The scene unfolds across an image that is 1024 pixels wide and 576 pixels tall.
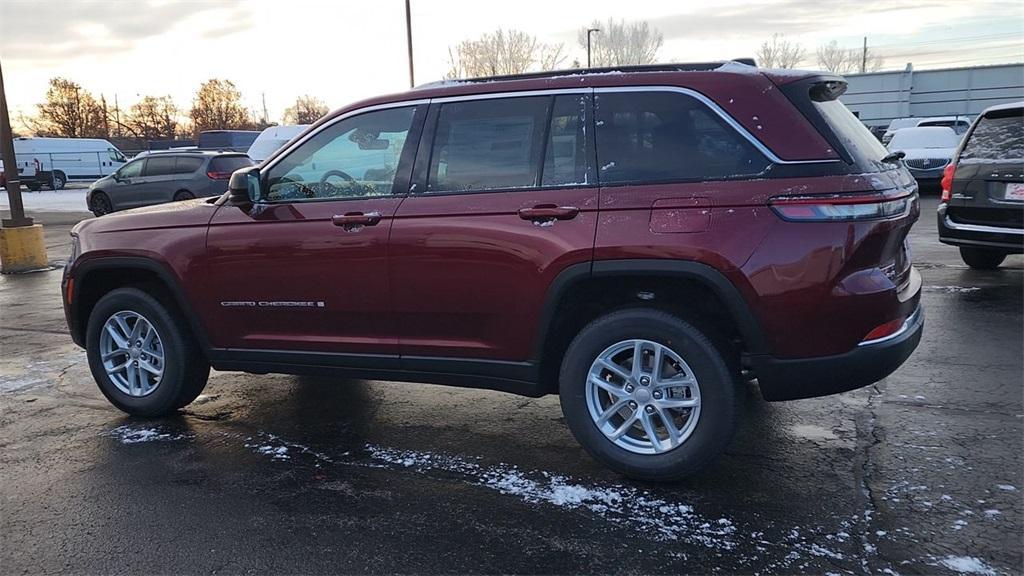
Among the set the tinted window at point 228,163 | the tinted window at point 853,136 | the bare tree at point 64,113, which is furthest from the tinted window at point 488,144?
the bare tree at point 64,113

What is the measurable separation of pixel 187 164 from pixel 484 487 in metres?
15.4

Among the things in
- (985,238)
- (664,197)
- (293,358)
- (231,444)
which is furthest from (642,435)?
(985,238)

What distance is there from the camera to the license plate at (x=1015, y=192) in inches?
278

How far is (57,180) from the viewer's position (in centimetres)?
3541

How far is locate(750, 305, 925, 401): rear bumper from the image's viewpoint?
337 cm

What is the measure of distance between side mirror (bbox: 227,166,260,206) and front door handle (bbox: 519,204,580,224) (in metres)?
1.66

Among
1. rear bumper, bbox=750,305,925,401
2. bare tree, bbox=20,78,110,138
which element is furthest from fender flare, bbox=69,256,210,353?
bare tree, bbox=20,78,110,138

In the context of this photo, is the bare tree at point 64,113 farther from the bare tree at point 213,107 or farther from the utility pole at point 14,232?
the utility pole at point 14,232

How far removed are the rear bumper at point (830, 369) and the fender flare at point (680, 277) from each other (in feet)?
0.35

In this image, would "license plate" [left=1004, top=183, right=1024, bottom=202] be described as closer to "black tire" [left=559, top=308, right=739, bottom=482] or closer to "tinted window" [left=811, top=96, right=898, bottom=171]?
"tinted window" [left=811, top=96, right=898, bottom=171]

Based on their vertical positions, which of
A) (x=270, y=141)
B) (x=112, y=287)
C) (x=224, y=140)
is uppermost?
(x=224, y=140)

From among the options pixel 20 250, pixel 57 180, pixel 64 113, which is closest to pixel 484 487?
pixel 20 250

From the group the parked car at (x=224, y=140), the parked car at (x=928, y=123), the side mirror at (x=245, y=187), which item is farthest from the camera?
the parked car at (x=224, y=140)

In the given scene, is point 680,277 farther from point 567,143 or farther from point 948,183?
point 948,183
